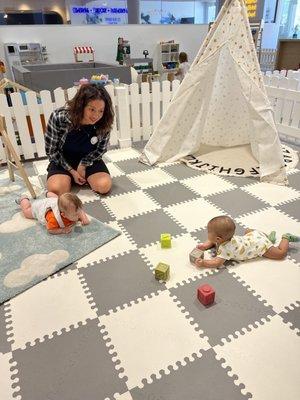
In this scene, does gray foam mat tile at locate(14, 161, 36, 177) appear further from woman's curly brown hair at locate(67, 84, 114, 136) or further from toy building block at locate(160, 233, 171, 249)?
toy building block at locate(160, 233, 171, 249)

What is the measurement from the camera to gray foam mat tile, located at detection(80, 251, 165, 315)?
1.80 meters

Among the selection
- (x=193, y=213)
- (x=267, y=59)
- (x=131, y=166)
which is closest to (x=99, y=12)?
(x=267, y=59)

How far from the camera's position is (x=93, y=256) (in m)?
2.14

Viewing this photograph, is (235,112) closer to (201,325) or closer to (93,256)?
(93,256)

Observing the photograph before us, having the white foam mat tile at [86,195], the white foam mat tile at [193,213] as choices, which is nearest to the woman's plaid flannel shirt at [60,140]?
the white foam mat tile at [86,195]

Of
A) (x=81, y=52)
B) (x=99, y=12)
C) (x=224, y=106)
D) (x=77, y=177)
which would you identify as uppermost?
(x=99, y=12)

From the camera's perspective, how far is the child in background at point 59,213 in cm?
224

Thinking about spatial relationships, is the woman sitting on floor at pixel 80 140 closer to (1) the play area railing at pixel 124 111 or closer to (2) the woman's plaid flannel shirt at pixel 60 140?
(2) the woman's plaid flannel shirt at pixel 60 140

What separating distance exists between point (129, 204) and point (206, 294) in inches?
50.3

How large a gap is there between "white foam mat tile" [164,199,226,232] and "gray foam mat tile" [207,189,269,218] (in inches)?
3.1

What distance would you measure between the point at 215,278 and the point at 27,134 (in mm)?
2862

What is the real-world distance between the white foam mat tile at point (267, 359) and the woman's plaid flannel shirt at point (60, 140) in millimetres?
2048

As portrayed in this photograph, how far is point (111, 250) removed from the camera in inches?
86.4

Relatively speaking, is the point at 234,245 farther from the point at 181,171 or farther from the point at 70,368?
the point at 181,171
